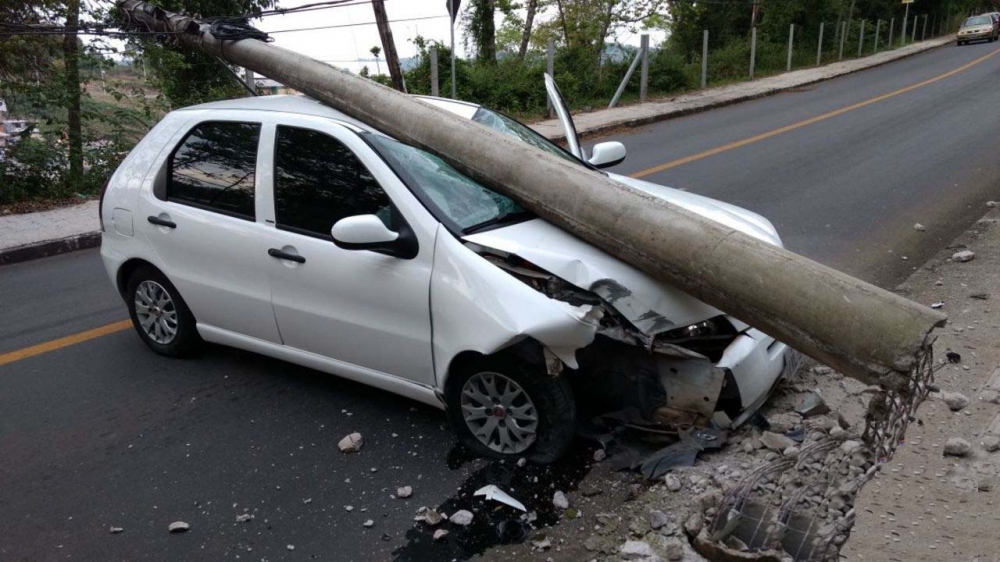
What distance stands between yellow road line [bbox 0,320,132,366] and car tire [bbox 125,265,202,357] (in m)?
0.66

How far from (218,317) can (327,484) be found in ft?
4.93

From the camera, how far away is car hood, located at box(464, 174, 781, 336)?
12.1 feet

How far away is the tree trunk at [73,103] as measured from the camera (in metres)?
11.4

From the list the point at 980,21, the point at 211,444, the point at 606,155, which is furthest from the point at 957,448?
the point at 980,21

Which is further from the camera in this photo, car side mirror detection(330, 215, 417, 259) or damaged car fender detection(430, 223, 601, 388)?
car side mirror detection(330, 215, 417, 259)

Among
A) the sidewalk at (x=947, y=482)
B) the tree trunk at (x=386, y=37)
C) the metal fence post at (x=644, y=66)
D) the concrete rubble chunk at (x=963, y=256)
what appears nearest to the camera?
the sidewalk at (x=947, y=482)

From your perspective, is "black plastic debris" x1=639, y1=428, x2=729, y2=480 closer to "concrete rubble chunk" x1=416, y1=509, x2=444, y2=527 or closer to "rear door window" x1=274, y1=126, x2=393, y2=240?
"concrete rubble chunk" x1=416, y1=509, x2=444, y2=527

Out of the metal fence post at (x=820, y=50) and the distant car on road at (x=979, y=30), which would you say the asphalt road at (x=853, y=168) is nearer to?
the metal fence post at (x=820, y=50)

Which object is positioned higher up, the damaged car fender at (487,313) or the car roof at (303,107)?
the car roof at (303,107)

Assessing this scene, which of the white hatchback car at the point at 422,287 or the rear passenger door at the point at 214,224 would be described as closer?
the white hatchback car at the point at 422,287

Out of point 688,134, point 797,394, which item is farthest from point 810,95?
point 797,394

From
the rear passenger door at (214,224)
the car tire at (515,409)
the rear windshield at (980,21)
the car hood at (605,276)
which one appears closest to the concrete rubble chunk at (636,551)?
the car tire at (515,409)

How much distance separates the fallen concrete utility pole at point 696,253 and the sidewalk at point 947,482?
37 cm

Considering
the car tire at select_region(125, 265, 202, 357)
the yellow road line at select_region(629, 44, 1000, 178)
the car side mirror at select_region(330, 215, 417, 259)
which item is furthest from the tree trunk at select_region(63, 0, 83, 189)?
the car side mirror at select_region(330, 215, 417, 259)
